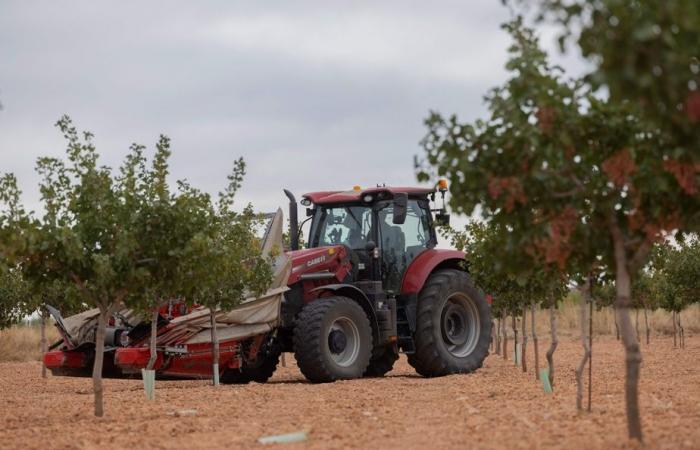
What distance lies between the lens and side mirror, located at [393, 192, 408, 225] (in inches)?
679

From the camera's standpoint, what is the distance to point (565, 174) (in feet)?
29.6

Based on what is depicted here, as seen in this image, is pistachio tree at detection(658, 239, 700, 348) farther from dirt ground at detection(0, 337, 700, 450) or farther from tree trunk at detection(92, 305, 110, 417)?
tree trunk at detection(92, 305, 110, 417)

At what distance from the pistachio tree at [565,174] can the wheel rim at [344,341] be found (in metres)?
8.44

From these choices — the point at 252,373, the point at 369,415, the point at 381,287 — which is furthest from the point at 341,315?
the point at 369,415

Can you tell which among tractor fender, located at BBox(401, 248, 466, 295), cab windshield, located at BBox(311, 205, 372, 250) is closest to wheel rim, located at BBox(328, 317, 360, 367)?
tractor fender, located at BBox(401, 248, 466, 295)

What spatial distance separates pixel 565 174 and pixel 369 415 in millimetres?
4604

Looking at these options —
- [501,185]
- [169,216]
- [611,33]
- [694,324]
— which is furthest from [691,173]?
[694,324]

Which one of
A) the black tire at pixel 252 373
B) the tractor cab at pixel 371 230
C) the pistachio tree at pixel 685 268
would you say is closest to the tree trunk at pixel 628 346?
the tractor cab at pixel 371 230

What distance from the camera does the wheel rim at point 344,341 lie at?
17.5 m

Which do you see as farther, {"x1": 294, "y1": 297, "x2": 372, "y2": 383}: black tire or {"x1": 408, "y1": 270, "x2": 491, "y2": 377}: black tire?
{"x1": 408, "y1": 270, "x2": 491, "y2": 377}: black tire

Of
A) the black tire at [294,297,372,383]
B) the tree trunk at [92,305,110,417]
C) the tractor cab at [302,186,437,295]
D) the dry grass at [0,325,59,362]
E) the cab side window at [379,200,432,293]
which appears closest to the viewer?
the tree trunk at [92,305,110,417]

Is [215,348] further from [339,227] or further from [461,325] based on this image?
[461,325]

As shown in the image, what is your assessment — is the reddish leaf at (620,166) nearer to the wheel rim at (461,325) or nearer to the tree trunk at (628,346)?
the tree trunk at (628,346)

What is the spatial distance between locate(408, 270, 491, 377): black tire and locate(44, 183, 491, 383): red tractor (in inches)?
0.8
